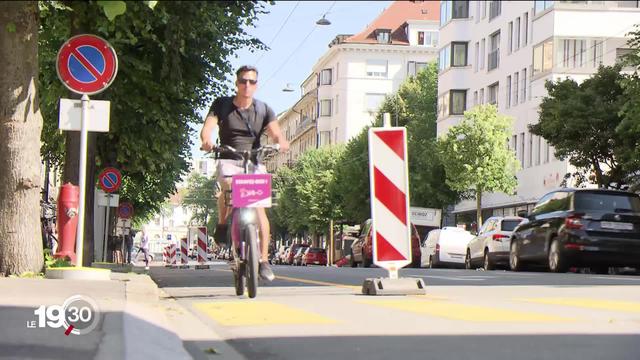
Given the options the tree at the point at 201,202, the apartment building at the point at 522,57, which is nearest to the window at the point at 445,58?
the apartment building at the point at 522,57

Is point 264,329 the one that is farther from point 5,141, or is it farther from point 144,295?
point 5,141

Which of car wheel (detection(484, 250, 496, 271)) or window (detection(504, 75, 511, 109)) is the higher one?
window (detection(504, 75, 511, 109))

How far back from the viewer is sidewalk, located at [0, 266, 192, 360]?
5913 mm

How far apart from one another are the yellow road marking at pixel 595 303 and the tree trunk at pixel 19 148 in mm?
5996

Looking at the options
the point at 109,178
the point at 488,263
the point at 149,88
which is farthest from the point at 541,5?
the point at 149,88

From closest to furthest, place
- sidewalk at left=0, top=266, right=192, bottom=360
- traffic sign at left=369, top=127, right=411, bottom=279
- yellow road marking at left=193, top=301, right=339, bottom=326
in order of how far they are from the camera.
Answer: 1. sidewalk at left=0, top=266, right=192, bottom=360
2. yellow road marking at left=193, top=301, right=339, bottom=326
3. traffic sign at left=369, top=127, right=411, bottom=279

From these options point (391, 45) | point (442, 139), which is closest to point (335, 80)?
point (391, 45)

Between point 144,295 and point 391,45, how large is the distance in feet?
335

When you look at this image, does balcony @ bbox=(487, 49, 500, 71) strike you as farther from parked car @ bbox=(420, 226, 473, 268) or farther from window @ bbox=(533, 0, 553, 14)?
parked car @ bbox=(420, 226, 473, 268)

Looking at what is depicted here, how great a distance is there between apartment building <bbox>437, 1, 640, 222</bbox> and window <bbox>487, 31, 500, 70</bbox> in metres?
0.06

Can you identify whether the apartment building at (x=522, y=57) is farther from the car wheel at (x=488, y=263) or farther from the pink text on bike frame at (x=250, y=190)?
the pink text on bike frame at (x=250, y=190)

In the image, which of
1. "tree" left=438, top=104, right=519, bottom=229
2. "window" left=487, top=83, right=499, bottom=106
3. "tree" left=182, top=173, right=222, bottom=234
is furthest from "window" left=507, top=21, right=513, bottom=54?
"tree" left=182, top=173, right=222, bottom=234

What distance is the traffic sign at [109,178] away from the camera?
26.9m

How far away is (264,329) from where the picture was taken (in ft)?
25.2
